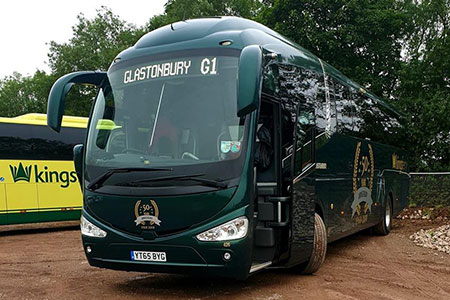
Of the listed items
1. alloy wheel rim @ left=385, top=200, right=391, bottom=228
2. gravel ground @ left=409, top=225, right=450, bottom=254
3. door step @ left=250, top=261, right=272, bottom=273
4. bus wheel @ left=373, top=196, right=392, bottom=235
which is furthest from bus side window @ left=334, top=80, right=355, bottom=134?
alloy wheel rim @ left=385, top=200, right=391, bottom=228

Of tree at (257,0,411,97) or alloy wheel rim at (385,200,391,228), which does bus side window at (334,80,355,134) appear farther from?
tree at (257,0,411,97)

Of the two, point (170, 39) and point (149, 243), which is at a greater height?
point (170, 39)

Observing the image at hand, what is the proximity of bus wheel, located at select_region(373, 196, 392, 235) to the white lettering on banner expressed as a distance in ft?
27.4

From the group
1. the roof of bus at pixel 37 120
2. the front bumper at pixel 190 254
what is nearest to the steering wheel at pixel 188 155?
the front bumper at pixel 190 254

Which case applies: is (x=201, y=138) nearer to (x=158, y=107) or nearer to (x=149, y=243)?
(x=158, y=107)

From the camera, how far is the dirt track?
272 inches

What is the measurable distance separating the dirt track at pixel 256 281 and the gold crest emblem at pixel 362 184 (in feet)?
2.68

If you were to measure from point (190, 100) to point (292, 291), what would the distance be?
9.08 feet

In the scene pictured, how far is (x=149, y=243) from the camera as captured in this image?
20.7ft

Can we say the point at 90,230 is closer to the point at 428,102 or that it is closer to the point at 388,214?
the point at 388,214

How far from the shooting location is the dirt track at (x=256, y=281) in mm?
6898

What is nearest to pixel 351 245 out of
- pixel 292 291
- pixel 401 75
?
pixel 292 291

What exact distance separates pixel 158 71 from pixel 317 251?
3520 millimetres

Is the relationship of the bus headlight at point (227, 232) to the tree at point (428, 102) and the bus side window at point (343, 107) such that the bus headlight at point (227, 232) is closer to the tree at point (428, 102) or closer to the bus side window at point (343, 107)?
the bus side window at point (343, 107)
